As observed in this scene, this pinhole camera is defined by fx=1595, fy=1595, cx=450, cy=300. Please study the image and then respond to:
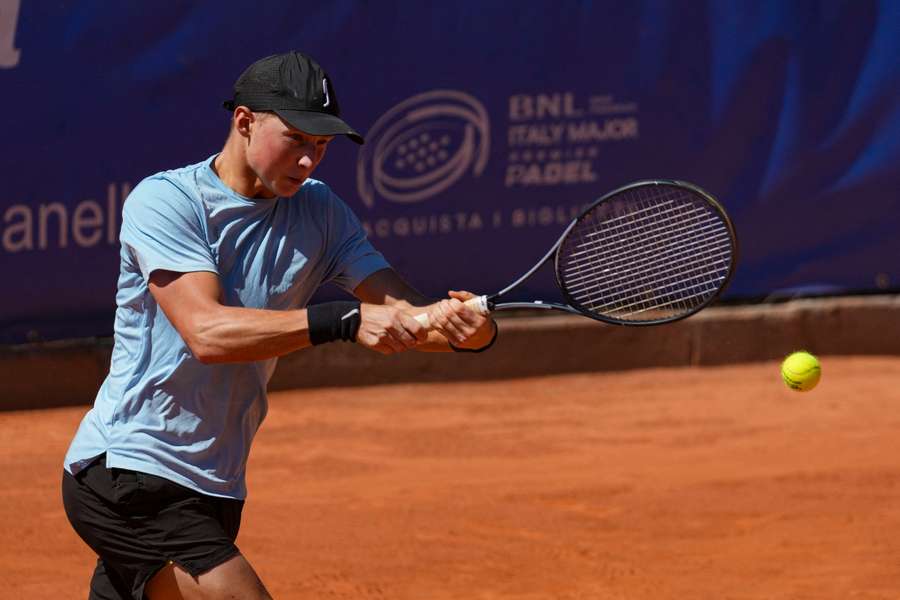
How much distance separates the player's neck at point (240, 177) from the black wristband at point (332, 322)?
0.33 metres

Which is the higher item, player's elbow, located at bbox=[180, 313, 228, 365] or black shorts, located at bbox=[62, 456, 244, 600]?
player's elbow, located at bbox=[180, 313, 228, 365]

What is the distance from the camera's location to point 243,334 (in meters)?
3.25

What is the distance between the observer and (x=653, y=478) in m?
6.56

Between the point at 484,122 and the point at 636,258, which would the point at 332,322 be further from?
the point at 484,122

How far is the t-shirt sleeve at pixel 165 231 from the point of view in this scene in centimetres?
332

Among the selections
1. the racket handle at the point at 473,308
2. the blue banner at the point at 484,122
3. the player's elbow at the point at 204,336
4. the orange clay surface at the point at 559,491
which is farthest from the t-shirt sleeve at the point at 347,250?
the blue banner at the point at 484,122

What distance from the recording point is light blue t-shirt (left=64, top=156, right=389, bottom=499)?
341 centimetres

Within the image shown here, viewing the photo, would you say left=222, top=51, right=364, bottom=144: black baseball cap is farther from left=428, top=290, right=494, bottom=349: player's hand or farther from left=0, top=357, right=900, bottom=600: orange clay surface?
left=0, top=357, right=900, bottom=600: orange clay surface

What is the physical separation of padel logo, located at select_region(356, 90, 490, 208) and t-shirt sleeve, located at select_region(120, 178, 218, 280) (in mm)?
4442

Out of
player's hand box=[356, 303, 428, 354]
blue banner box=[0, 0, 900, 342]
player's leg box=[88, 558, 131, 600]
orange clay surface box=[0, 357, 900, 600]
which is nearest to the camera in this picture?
player's hand box=[356, 303, 428, 354]

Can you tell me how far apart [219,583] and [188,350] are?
0.50 meters

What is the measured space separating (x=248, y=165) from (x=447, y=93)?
4.52 meters

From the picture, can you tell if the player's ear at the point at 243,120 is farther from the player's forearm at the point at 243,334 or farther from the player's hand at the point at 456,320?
the player's hand at the point at 456,320

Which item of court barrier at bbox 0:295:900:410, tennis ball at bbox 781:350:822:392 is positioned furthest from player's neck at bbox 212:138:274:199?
court barrier at bbox 0:295:900:410
